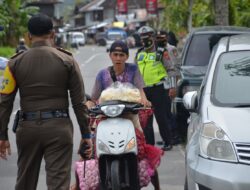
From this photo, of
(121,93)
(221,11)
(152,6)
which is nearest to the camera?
(121,93)

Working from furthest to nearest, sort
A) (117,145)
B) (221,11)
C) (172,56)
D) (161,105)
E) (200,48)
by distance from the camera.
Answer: (221,11) < (200,48) < (172,56) < (161,105) < (117,145)

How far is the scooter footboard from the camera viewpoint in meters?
6.96

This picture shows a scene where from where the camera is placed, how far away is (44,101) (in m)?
6.08

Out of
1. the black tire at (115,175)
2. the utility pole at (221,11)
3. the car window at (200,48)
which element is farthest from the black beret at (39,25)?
the utility pole at (221,11)

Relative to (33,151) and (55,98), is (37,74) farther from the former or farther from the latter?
(33,151)

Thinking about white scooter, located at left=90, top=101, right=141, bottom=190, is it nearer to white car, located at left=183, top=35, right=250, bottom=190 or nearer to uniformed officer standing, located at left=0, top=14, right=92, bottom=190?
white car, located at left=183, top=35, right=250, bottom=190

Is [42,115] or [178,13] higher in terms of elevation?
[42,115]

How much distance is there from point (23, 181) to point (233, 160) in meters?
1.76

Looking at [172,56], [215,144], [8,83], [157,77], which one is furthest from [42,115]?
[172,56]

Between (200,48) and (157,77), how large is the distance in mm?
2069

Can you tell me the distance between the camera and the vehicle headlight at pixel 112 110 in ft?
22.8

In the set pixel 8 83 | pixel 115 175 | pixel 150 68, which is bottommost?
pixel 115 175

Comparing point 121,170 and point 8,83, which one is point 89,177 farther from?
point 8,83

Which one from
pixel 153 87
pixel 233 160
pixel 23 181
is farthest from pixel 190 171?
pixel 153 87
